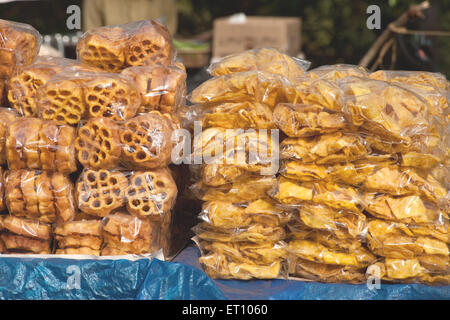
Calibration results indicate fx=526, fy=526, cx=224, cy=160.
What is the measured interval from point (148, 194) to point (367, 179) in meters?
0.81

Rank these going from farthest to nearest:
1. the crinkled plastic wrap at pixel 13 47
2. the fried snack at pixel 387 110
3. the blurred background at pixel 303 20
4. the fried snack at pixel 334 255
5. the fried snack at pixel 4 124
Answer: the blurred background at pixel 303 20 → the crinkled plastic wrap at pixel 13 47 → the fried snack at pixel 4 124 → the fried snack at pixel 334 255 → the fried snack at pixel 387 110

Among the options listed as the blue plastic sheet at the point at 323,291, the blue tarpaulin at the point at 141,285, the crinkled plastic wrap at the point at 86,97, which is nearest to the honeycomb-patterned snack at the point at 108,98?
the crinkled plastic wrap at the point at 86,97

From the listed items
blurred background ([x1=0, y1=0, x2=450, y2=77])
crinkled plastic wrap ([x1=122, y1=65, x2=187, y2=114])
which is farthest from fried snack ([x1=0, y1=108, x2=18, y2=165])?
blurred background ([x1=0, y1=0, x2=450, y2=77])

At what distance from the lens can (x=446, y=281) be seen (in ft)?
6.43

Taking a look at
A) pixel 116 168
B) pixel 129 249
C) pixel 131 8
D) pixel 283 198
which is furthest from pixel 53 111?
pixel 131 8

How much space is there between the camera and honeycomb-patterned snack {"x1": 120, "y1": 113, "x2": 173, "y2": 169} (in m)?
1.95

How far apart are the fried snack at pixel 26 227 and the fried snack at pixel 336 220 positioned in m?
1.02

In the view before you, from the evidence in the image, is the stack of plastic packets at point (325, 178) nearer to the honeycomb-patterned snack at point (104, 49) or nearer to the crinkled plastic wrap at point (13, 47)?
the honeycomb-patterned snack at point (104, 49)

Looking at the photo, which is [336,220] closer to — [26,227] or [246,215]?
[246,215]

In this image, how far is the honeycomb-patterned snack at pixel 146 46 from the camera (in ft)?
7.33

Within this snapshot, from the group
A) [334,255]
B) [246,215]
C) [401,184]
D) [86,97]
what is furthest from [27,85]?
[401,184]

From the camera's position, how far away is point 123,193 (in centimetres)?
198

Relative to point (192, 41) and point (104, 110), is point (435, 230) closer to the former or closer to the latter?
point (104, 110)

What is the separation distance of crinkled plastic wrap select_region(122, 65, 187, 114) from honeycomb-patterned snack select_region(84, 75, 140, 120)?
4.5 inches
